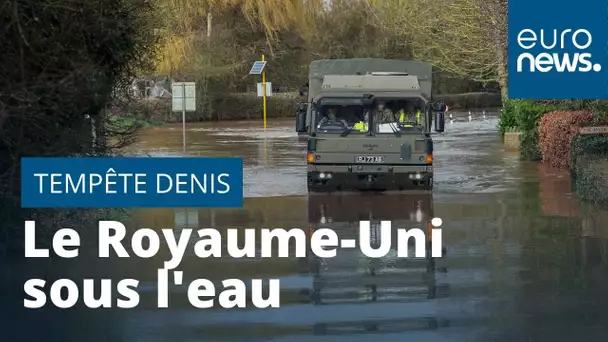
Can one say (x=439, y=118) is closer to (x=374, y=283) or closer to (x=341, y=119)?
(x=341, y=119)

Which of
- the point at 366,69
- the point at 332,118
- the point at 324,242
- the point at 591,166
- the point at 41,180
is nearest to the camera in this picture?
the point at 41,180

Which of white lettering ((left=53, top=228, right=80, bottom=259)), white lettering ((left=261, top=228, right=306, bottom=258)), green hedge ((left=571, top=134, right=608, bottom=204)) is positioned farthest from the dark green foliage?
green hedge ((left=571, top=134, right=608, bottom=204))

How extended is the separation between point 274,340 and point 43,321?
213cm

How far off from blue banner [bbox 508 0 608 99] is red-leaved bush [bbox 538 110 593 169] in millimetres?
6613

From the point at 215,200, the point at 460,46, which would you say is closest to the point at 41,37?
the point at 215,200

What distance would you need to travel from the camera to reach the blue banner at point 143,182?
353 inches

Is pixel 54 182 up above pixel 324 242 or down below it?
above

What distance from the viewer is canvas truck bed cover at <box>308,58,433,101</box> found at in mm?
22734

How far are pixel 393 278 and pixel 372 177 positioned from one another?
9.42 meters

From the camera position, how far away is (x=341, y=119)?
21375 mm

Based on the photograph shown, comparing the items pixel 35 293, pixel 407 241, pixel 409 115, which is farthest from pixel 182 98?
pixel 35 293

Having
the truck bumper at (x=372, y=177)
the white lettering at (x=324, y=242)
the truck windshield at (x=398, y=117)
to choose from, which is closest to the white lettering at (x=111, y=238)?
the white lettering at (x=324, y=242)

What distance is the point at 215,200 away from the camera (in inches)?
357

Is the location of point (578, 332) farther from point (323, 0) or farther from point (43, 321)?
point (323, 0)
